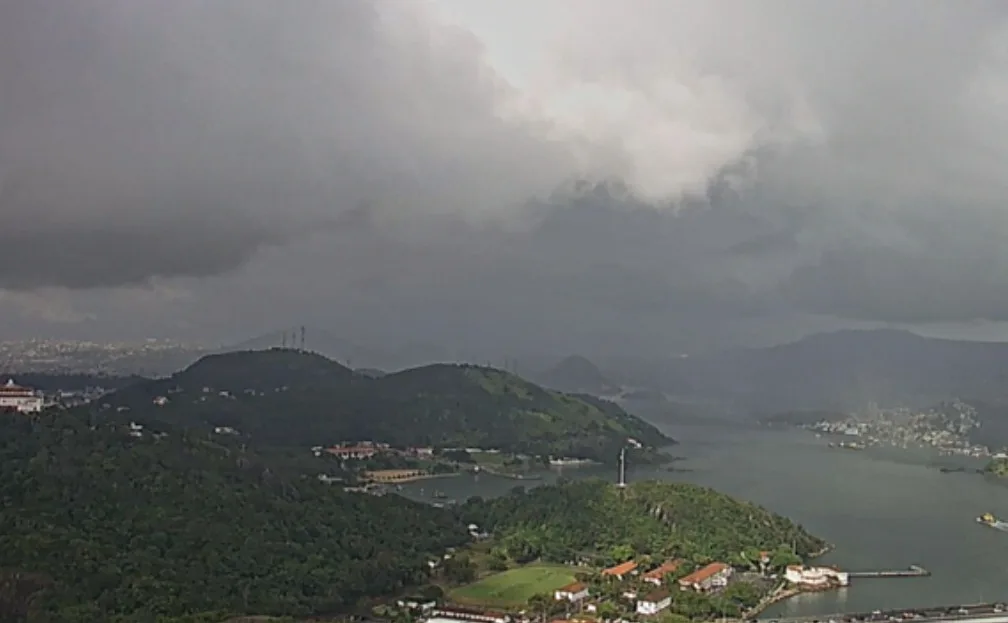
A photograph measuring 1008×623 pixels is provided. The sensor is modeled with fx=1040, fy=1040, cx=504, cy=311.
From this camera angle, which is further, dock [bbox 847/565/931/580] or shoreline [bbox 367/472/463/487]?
shoreline [bbox 367/472/463/487]

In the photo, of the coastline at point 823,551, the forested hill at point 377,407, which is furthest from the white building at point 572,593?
the forested hill at point 377,407

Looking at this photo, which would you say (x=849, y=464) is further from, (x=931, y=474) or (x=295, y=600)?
(x=295, y=600)

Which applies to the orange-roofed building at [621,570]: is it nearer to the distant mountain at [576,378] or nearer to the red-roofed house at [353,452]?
the red-roofed house at [353,452]

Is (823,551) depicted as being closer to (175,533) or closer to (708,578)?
(708,578)

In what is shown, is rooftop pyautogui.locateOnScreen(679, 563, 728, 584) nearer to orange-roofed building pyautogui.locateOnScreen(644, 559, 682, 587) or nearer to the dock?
orange-roofed building pyautogui.locateOnScreen(644, 559, 682, 587)

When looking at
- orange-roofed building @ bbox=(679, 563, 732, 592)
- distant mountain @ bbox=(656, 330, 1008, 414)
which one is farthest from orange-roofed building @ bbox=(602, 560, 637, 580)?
distant mountain @ bbox=(656, 330, 1008, 414)

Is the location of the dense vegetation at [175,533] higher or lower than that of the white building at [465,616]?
higher
